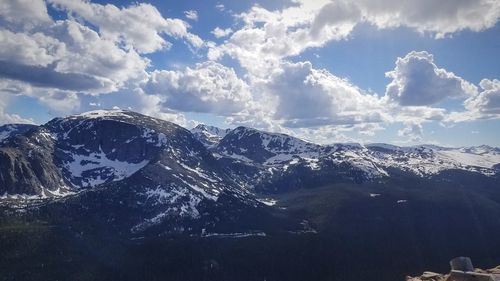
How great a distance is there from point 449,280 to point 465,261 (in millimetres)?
2491

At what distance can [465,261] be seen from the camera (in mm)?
42688

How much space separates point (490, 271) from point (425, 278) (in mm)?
6648

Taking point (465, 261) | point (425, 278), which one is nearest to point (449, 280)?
point (465, 261)

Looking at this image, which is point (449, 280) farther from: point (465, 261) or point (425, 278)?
point (425, 278)

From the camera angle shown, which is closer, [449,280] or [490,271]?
[449,280]

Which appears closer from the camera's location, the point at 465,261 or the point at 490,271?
the point at 465,261

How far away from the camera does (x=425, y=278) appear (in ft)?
162

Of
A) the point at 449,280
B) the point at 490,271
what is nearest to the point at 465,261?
the point at 449,280

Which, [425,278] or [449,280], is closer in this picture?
[449,280]

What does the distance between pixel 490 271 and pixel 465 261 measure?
714cm

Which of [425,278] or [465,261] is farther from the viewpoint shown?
[425,278]

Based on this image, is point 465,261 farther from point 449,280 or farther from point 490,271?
point 490,271

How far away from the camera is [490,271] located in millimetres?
47281

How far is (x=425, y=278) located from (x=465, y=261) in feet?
25.6
